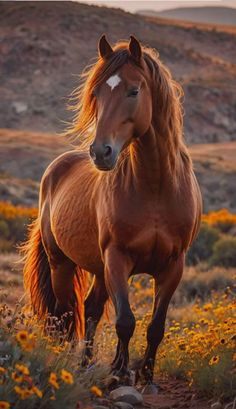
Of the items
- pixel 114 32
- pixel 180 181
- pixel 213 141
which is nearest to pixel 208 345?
pixel 180 181

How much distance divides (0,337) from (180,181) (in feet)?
6.08

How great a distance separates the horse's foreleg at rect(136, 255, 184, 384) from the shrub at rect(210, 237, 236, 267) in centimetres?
1133

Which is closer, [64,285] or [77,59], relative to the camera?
[64,285]

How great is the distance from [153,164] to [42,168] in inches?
1228

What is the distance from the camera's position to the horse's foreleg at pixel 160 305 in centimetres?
615

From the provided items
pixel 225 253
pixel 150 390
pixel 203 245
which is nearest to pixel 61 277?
pixel 150 390

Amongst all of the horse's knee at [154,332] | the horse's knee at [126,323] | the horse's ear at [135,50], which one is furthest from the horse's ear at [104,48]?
the horse's knee at [154,332]

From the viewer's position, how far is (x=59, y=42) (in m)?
71.9

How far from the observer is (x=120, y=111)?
5355 mm

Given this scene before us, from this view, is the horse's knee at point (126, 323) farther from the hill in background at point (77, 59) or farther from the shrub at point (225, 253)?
the hill in background at point (77, 59)

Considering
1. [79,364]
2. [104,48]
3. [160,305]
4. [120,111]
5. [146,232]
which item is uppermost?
[104,48]

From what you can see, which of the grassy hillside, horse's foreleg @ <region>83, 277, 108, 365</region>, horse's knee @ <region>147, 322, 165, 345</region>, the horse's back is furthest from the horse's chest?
the grassy hillside

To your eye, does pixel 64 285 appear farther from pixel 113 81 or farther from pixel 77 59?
pixel 77 59

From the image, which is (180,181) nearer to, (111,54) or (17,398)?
(111,54)
